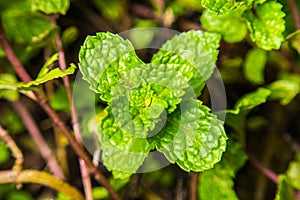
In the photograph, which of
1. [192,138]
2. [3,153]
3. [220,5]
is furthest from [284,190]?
[3,153]

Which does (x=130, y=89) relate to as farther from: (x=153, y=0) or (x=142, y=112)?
(x=153, y=0)

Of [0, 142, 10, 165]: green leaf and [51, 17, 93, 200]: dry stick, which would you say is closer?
[51, 17, 93, 200]: dry stick

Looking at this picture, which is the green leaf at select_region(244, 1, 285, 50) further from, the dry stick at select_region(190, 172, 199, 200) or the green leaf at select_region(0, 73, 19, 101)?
the green leaf at select_region(0, 73, 19, 101)

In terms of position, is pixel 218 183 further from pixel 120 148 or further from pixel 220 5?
pixel 220 5

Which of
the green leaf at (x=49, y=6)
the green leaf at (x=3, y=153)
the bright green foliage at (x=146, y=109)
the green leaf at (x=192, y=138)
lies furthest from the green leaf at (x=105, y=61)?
the green leaf at (x=3, y=153)

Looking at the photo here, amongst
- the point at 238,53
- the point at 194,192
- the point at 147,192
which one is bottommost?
the point at 147,192

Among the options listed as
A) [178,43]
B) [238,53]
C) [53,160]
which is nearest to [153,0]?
[238,53]

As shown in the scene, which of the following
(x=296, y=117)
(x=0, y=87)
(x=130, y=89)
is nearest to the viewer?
(x=130, y=89)

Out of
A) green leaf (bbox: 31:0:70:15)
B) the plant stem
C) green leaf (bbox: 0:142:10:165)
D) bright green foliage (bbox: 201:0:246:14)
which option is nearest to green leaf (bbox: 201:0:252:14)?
bright green foliage (bbox: 201:0:246:14)
